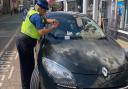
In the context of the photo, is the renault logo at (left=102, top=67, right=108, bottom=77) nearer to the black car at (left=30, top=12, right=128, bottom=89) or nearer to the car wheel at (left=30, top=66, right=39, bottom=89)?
the black car at (left=30, top=12, right=128, bottom=89)

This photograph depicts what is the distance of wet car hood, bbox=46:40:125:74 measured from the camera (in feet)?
16.8

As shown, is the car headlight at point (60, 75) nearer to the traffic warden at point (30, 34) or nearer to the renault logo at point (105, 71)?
the renault logo at point (105, 71)

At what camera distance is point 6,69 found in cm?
888

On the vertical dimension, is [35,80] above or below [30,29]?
below

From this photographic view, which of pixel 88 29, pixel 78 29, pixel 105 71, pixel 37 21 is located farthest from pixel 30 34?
pixel 105 71

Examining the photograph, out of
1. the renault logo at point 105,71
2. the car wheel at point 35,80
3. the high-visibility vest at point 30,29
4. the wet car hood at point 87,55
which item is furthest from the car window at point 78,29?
the renault logo at point 105,71

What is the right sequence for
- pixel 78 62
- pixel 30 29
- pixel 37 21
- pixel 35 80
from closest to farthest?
pixel 78 62 → pixel 35 80 → pixel 37 21 → pixel 30 29

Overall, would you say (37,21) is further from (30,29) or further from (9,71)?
(9,71)

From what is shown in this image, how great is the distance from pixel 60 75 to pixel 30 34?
134cm

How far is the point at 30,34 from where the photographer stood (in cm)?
604

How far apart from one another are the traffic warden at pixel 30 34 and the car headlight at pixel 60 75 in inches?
35.1

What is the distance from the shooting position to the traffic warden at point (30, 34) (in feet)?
19.3

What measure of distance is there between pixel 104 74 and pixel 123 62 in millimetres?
580

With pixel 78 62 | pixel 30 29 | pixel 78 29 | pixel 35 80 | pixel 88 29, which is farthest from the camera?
pixel 88 29
